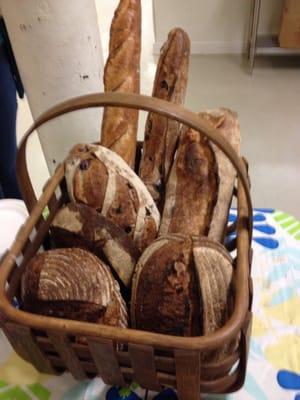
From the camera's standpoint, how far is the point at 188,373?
1.40 ft

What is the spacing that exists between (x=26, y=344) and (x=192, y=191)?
0.32 meters

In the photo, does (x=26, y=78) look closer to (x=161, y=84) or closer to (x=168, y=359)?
(x=161, y=84)

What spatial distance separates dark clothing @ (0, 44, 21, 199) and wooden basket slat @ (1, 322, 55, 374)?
872 mm

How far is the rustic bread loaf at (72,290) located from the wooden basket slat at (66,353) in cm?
3

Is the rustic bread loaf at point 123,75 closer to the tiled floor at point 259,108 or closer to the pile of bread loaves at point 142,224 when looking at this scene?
the pile of bread loaves at point 142,224

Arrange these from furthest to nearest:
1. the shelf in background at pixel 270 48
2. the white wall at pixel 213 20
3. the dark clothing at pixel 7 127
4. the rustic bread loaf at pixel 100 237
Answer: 1. the white wall at pixel 213 20
2. the shelf in background at pixel 270 48
3. the dark clothing at pixel 7 127
4. the rustic bread loaf at pixel 100 237

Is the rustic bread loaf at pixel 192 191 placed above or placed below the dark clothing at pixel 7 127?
above

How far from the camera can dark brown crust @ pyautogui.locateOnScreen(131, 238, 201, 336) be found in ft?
1.51

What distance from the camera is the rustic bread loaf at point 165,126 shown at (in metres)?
0.68

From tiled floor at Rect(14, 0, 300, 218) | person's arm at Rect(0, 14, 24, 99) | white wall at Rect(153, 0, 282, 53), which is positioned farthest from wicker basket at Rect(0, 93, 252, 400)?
white wall at Rect(153, 0, 282, 53)

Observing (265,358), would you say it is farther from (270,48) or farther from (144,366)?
(270,48)

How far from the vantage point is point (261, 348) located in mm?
604

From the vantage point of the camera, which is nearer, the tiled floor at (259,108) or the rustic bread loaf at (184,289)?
the rustic bread loaf at (184,289)

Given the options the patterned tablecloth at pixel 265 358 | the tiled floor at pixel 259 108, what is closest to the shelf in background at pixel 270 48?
the tiled floor at pixel 259 108
